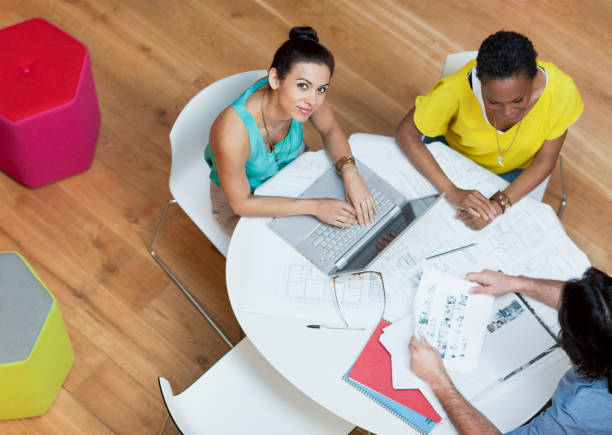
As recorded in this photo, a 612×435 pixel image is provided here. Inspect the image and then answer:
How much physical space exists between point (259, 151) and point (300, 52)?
35 cm

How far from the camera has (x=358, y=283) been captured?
6.77 feet

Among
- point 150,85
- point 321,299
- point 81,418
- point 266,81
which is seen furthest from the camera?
point 150,85

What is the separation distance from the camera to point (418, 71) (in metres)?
3.51

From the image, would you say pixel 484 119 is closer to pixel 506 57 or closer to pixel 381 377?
pixel 506 57

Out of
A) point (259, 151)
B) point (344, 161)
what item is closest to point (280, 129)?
point (259, 151)

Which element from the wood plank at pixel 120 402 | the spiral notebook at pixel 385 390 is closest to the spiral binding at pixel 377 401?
the spiral notebook at pixel 385 390

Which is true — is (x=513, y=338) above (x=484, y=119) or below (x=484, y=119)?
below

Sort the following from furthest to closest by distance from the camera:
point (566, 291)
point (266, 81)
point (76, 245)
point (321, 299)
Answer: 1. point (76, 245)
2. point (266, 81)
3. point (321, 299)
4. point (566, 291)

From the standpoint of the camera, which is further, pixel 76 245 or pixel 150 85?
pixel 150 85

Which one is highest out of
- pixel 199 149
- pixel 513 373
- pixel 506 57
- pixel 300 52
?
pixel 506 57

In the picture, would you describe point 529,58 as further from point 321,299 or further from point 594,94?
point 594,94

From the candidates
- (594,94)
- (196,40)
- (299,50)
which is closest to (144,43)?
(196,40)

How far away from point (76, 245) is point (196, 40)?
1205 mm

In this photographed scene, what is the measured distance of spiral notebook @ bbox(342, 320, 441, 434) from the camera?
6.15 feet
